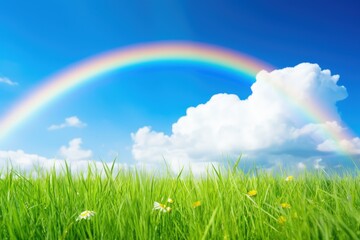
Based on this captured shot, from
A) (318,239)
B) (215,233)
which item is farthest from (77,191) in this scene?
(318,239)

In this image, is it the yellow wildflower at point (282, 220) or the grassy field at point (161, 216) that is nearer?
the grassy field at point (161, 216)

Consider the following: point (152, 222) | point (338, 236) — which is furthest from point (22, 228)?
point (338, 236)

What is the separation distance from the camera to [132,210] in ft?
8.99

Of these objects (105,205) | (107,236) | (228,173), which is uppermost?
(228,173)

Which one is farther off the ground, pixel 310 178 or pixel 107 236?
pixel 310 178

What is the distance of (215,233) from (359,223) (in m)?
0.80

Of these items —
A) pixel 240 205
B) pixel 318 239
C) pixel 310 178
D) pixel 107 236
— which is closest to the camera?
pixel 318 239

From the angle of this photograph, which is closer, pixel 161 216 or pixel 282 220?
pixel 282 220

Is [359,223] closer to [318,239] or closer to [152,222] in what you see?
[318,239]

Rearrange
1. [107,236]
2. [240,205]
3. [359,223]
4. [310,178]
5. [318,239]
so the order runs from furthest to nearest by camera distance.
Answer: [310,178] < [240,205] < [107,236] < [359,223] < [318,239]

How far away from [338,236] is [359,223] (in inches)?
8.2

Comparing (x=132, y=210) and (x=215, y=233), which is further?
(x=132, y=210)

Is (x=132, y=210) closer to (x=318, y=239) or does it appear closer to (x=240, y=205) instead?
(x=240, y=205)

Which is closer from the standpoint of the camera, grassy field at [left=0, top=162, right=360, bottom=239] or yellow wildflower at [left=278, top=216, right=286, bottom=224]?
grassy field at [left=0, top=162, right=360, bottom=239]
